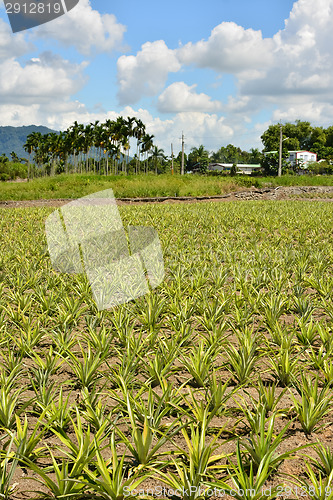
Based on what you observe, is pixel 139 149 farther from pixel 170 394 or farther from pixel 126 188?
pixel 170 394

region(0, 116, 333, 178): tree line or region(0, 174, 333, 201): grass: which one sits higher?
region(0, 116, 333, 178): tree line

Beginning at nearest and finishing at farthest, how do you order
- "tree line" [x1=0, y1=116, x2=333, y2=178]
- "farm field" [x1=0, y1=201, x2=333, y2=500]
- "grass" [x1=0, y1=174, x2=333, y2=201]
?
"farm field" [x1=0, y1=201, x2=333, y2=500]
"grass" [x1=0, y1=174, x2=333, y2=201]
"tree line" [x1=0, y1=116, x2=333, y2=178]

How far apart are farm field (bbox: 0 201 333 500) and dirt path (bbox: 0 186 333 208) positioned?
659 inches

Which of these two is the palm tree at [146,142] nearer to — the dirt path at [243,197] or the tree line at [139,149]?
the tree line at [139,149]

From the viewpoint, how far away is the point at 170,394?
255cm

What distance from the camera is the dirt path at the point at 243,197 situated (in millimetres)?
22141

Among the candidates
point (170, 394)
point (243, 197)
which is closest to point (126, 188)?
point (243, 197)

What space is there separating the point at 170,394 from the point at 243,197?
26023 mm

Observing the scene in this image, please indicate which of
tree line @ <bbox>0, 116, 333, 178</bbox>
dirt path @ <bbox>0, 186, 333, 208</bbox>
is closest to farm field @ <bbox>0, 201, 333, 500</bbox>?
dirt path @ <bbox>0, 186, 333, 208</bbox>

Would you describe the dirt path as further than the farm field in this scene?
Yes

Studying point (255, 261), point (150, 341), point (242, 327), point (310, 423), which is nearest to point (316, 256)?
point (255, 261)

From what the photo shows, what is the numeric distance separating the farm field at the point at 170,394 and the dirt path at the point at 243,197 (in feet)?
55.0

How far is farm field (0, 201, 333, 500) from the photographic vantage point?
6.24ft

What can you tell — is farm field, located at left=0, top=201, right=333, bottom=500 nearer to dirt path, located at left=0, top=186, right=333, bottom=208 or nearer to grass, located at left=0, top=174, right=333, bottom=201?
dirt path, located at left=0, top=186, right=333, bottom=208
